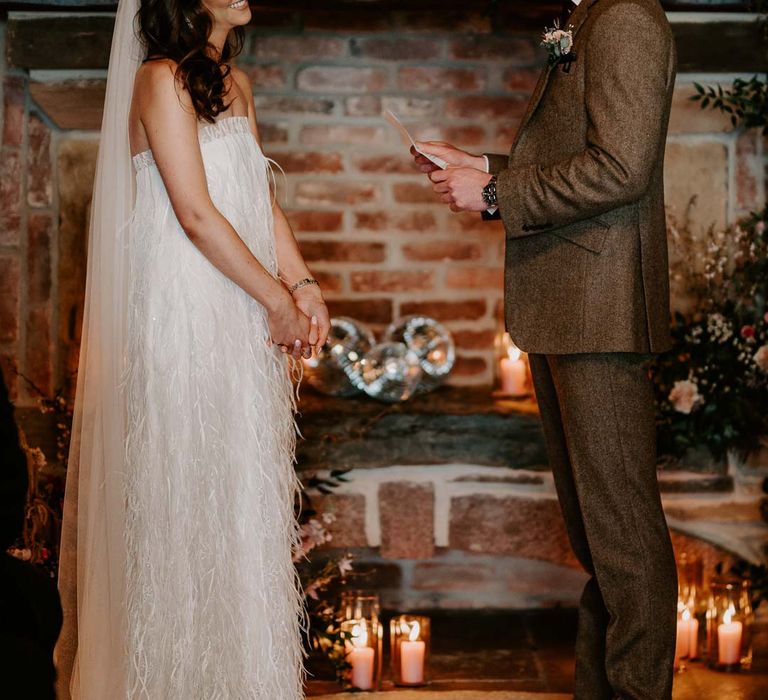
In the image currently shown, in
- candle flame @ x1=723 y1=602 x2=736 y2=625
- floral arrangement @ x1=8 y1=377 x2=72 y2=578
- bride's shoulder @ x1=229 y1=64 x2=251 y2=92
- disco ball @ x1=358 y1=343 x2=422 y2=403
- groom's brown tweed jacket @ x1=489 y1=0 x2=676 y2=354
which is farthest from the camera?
disco ball @ x1=358 y1=343 x2=422 y2=403

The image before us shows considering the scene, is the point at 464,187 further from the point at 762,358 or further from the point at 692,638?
the point at 692,638

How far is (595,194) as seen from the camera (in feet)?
6.57

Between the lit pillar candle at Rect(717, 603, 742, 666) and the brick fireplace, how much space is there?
44 cm

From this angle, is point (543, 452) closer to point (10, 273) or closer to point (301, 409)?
point (301, 409)

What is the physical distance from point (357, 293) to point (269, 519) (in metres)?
1.49

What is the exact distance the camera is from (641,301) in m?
2.08

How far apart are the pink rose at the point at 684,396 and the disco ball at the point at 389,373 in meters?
→ 0.80

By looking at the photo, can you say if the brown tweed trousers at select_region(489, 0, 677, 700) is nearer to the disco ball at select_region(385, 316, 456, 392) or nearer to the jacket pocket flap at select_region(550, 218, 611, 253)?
the jacket pocket flap at select_region(550, 218, 611, 253)

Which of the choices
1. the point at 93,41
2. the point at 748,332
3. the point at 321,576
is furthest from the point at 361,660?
the point at 93,41

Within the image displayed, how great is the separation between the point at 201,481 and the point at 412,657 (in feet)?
2.94

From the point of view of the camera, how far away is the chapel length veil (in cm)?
208

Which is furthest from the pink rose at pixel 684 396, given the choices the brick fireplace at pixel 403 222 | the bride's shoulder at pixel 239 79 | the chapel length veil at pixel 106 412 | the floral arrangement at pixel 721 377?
the chapel length veil at pixel 106 412

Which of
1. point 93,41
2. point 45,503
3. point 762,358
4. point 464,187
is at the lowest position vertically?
point 45,503

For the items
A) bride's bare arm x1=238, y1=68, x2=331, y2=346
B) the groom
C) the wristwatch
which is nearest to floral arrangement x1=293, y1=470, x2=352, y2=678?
bride's bare arm x1=238, y1=68, x2=331, y2=346
